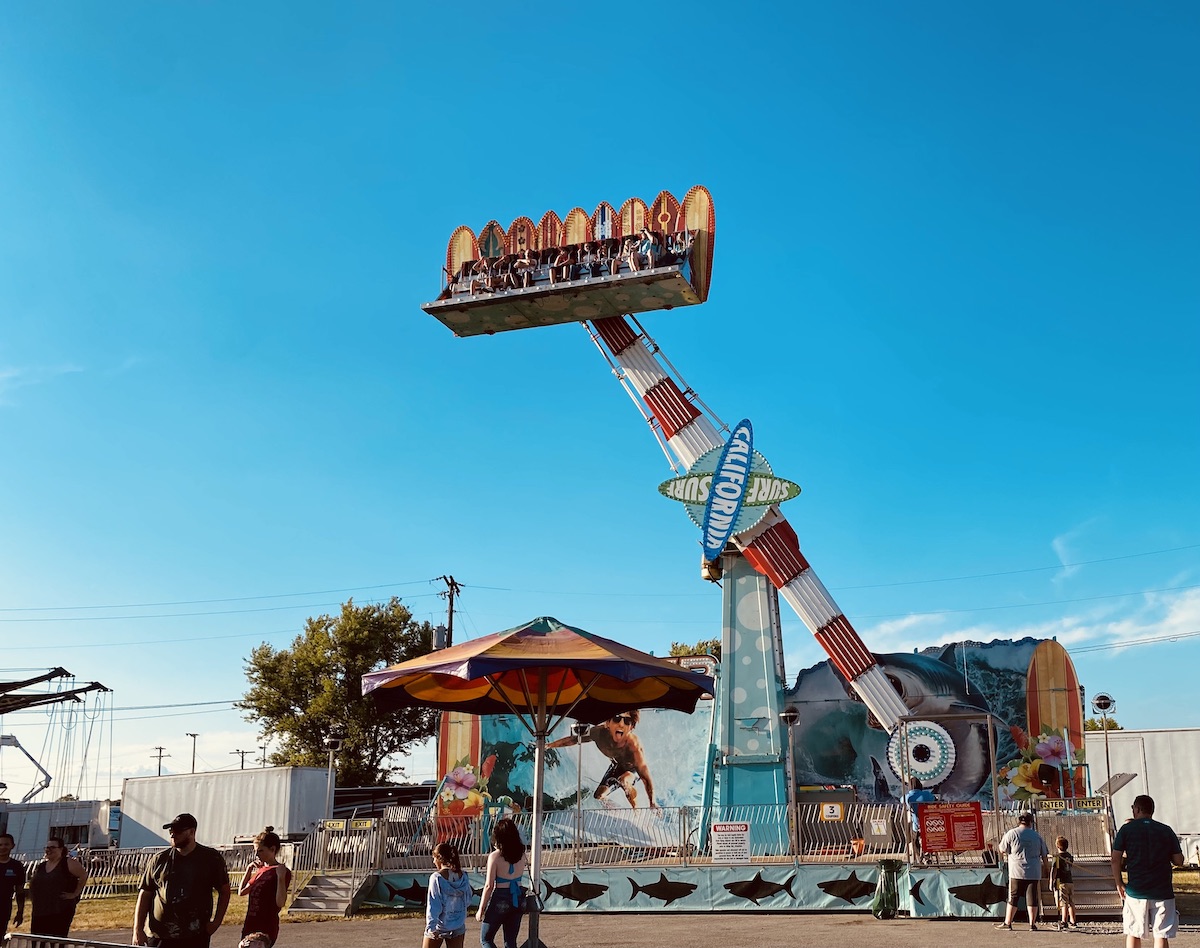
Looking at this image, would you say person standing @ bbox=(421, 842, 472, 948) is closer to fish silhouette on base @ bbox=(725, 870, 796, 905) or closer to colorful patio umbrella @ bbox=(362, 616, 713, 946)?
colorful patio umbrella @ bbox=(362, 616, 713, 946)

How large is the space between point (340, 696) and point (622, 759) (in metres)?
21.9

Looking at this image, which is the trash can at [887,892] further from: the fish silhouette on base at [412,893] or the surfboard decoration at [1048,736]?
the surfboard decoration at [1048,736]

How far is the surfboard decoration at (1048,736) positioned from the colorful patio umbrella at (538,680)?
1852 cm

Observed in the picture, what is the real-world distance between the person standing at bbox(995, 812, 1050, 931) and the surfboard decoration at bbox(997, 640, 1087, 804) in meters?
13.9

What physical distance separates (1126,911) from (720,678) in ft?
64.8

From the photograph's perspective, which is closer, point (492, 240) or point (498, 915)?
point (498, 915)

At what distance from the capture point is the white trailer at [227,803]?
3466 centimetres

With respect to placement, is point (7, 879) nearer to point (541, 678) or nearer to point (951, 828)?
point (541, 678)

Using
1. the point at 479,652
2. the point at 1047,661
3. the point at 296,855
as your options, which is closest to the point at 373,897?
the point at 296,855

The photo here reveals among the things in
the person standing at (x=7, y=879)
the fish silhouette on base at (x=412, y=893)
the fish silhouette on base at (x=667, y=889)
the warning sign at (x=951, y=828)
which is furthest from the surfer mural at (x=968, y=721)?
the person standing at (x=7, y=879)

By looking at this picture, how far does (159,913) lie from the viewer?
7656 millimetres

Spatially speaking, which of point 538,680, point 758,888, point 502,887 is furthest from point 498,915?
point 758,888

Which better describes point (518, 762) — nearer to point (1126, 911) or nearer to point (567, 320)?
A: point (567, 320)

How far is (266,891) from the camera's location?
8516 mm
